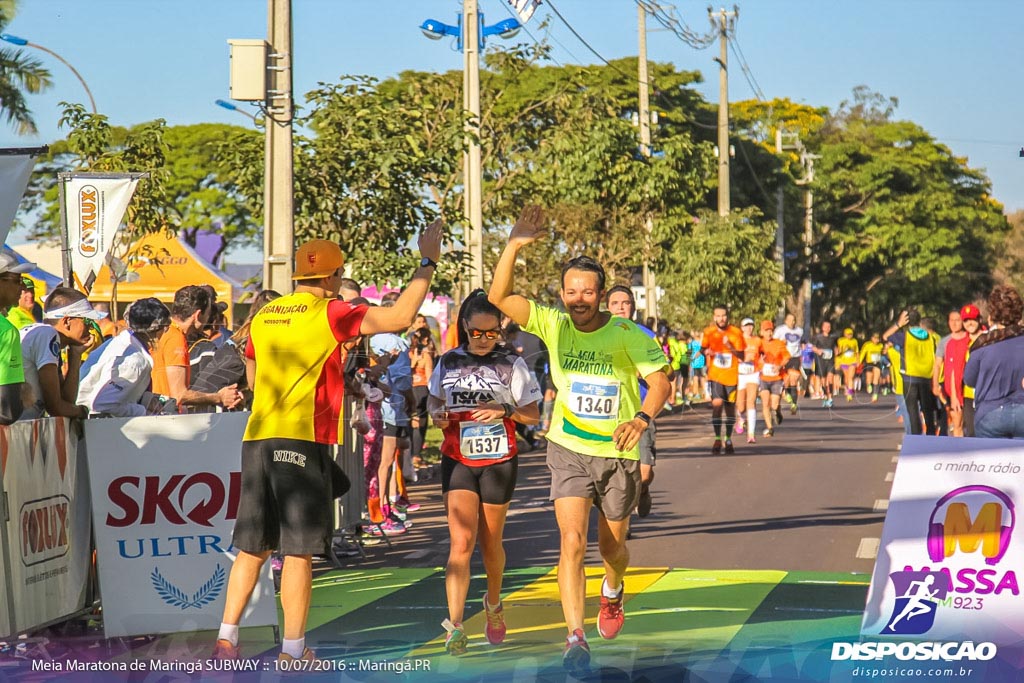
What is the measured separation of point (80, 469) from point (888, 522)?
13.9ft

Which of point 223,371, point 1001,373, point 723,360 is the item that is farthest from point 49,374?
point 723,360

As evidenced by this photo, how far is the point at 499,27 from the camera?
2134 cm

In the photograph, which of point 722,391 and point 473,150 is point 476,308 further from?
point 722,391

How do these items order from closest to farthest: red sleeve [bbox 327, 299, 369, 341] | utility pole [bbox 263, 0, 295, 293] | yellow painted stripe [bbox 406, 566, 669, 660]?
red sleeve [bbox 327, 299, 369, 341]
yellow painted stripe [bbox 406, 566, 669, 660]
utility pole [bbox 263, 0, 295, 293]

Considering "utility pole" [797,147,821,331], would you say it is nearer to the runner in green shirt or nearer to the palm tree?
the palm tree

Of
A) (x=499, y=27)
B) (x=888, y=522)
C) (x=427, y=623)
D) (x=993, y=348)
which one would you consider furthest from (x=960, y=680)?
(x=499, y=27)

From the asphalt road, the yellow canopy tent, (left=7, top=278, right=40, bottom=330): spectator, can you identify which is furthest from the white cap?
the yellow canopy tent

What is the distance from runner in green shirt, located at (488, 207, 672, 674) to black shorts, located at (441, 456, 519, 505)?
256mm

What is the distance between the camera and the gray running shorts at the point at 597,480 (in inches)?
A: 313

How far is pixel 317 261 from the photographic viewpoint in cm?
733

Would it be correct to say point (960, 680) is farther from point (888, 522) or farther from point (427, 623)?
point (427, 623)

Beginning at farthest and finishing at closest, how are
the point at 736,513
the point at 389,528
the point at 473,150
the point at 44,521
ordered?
the point at 473,150 < the point at 736,513 < the point at 389,528 < the point at 44,521

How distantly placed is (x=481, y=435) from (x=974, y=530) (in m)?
2.54

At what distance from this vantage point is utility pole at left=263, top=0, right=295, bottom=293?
13859 mm
